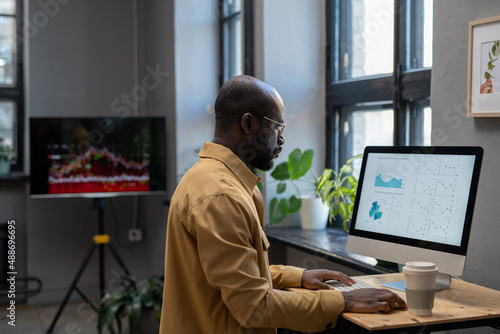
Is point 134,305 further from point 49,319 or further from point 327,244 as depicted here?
point 327,244

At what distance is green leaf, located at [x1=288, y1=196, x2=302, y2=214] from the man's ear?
5.02ft

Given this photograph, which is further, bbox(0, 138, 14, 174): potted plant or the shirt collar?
bbox(0, 138, 14, 174): potted plant

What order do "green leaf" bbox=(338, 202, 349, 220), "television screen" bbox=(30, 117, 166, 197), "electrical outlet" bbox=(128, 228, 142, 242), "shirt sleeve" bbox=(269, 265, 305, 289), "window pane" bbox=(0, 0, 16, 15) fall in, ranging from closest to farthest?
"shirt sleeve" bbox=(269, 265, 305, 289)
"green leaf" bbox=(338, 202, 349, 220)
"television screen" bbox=(30, 117, 166, 197)
"window pane" bbox=(0, 0, 16, 15)
"electrical outlet" bbox=(128, 228, 142, 242)

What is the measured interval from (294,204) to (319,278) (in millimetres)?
1296

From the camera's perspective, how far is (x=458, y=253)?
1.68m

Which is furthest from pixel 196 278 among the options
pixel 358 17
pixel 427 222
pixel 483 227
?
pixel 358 17

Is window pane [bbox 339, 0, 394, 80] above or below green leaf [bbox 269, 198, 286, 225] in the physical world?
above

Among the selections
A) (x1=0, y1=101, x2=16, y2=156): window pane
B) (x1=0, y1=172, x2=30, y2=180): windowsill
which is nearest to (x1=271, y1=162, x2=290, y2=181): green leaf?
(x1=0, y1=172, x2=30, y2=180): windowsill

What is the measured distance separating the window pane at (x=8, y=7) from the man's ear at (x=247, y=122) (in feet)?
12.7

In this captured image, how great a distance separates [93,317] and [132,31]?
223 cm

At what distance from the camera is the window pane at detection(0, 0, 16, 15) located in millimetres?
4832

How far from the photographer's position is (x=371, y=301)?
5.10 ft

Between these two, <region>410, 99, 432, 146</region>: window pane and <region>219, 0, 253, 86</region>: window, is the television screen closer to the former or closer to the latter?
<region>219, 0, 253, 86</region>: window

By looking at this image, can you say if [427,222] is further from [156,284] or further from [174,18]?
[174,18]
